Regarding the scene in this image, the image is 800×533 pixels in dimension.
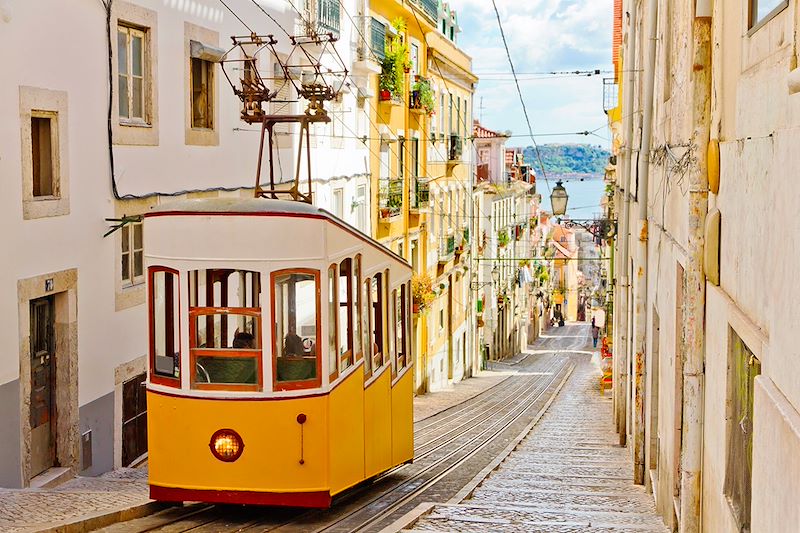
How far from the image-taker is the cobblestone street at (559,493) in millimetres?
8977

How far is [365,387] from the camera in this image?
391 inches

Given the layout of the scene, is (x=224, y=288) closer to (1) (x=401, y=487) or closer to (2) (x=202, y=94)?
(1) (x=401, y=487)

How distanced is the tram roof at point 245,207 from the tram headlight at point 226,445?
5.72ft

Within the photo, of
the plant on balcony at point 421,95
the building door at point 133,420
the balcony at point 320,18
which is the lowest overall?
the building door at point 133,420

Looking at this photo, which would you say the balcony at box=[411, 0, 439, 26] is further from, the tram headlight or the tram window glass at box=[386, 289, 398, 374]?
the tram headlight

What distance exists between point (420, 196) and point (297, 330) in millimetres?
21895

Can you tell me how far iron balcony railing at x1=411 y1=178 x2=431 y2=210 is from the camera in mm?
29797

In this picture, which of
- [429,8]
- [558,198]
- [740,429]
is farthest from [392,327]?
[429,8]

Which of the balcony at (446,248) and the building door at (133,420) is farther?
the balcony at (446,248)

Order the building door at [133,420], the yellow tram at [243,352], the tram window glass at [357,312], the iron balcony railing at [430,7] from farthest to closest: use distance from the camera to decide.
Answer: the iron balcony railing at [430,7], the building door at [133,420], the tram window glass at [357,312], the yellow tram at [243,352]

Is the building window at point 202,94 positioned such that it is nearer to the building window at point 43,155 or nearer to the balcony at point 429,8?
the building window at point 43,155

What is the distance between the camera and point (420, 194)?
3025cm

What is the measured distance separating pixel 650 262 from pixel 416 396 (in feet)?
50.7

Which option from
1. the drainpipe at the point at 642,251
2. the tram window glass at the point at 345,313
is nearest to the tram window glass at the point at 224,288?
the tram window glass at the point at 345,313
